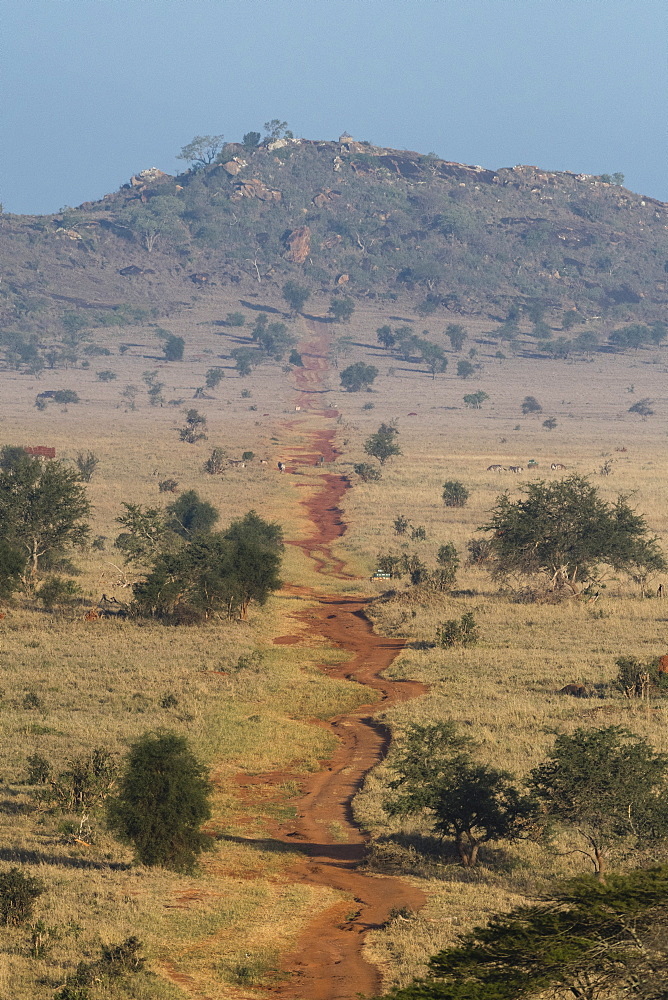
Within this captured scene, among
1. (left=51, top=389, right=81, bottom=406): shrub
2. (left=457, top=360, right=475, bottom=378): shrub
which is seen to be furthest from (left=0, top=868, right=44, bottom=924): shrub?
(left=457, top=360, right=475, bottom=378): shrub

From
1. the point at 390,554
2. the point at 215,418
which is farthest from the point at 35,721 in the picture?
the point at 215,418

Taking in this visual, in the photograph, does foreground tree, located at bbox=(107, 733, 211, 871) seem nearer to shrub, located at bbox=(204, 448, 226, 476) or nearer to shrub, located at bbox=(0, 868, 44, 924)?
shrub, located at bbox=(0, 868, 44, 924)

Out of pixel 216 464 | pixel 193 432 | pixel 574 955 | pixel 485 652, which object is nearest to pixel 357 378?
pixel 193 432

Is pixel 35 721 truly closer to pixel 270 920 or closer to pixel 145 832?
pixel 145 832

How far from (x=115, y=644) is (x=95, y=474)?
48.6 m

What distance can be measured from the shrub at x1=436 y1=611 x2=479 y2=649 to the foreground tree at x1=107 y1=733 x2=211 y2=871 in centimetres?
1729

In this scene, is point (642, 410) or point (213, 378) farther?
point (213, 378)

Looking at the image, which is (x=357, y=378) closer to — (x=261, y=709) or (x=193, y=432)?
(x=193, y=432)

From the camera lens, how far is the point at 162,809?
19.3 meters

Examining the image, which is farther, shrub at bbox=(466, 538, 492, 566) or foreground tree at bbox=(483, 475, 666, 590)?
shrub at bbox=(466, 538, 492, 566)

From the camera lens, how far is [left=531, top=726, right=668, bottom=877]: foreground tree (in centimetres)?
1858

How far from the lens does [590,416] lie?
136 metres

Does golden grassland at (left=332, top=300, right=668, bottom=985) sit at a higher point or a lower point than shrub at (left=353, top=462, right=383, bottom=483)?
lower

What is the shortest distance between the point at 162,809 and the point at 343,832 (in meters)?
3.90
